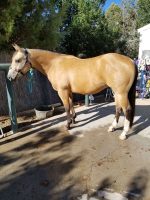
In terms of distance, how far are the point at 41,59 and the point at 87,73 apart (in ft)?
3.14

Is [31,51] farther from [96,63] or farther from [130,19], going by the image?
[130,19]

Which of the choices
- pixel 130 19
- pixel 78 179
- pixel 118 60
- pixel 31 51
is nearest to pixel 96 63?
pixel 118 60

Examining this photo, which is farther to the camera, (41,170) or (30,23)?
(30,23)

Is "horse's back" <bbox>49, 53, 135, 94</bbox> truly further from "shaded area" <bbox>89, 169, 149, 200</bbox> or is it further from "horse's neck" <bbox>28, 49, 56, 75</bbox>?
"shaded area" <bbox>89, 169, 149, 200</bbox>

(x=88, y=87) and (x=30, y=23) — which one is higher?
(x=30, y=23)

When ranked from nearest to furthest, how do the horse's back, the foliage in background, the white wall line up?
the horse's back
the foliage in background
the white wall

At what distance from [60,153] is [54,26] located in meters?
4.14

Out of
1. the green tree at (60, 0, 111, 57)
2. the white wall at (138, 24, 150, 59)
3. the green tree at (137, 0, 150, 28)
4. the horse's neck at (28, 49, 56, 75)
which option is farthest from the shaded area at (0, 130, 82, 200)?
the green tree at (137, 0, 150, 28)

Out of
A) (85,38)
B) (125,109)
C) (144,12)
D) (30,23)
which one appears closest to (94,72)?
(125,109)

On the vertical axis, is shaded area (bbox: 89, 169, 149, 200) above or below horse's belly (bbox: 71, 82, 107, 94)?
below

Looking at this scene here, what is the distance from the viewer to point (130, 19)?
26.0 m

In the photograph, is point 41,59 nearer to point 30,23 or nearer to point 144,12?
point 30,23

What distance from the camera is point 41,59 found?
527 centimetres

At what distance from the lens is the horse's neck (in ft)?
17.0
